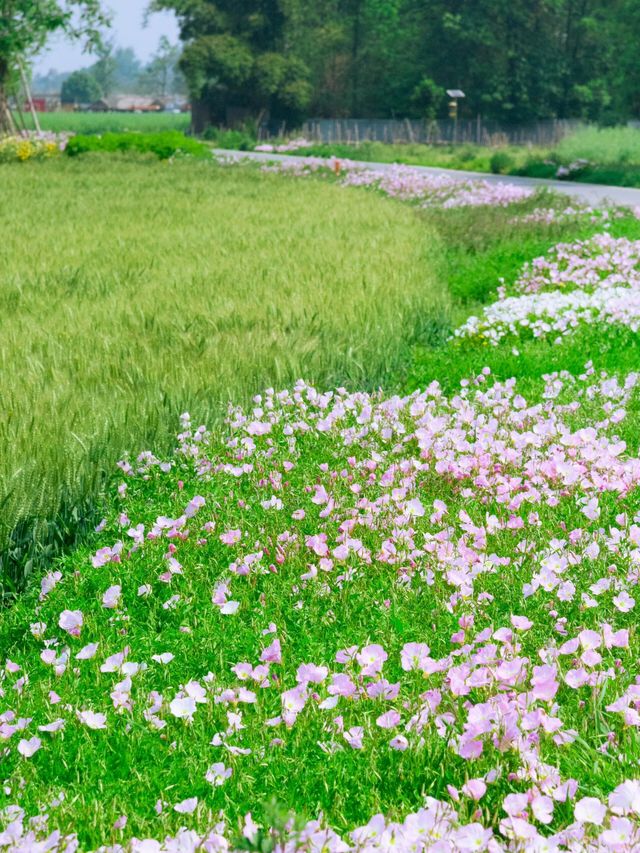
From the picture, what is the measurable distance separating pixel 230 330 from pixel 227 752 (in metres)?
4.48

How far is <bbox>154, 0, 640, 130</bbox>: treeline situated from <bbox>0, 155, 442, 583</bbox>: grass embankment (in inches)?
1893

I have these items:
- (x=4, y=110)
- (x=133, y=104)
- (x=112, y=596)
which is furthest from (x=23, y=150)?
(x=133, y=104)

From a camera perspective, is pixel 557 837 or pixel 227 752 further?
pixel 227 752

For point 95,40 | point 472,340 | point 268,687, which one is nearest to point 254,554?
point 268,687

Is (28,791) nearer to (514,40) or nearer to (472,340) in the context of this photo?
(472,340)

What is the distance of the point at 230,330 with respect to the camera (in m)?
6.77

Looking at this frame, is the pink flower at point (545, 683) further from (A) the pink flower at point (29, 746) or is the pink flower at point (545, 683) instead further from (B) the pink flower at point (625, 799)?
(A) the pink flower at point (29, 746)

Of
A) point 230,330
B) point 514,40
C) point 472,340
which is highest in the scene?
point 514,40

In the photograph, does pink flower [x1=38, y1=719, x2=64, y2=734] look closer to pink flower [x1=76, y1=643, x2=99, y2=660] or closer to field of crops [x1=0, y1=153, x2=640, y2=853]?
field of crops [x1=0, y1=153, x2=640, y2=853]

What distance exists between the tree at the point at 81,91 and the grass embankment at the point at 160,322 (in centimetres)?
18639

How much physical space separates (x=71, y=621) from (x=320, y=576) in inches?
39.0

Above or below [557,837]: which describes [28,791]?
below

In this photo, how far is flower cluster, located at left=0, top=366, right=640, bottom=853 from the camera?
2346mm

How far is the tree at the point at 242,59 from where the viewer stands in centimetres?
5825
